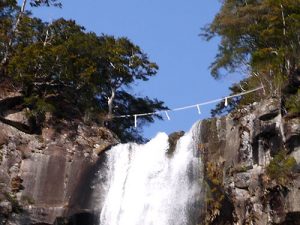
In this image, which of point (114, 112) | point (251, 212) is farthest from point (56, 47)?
point (251, 212)

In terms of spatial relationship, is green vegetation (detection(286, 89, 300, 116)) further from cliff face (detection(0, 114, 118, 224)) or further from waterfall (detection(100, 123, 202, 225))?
cliff face (detection(0, 114, 118, 224))

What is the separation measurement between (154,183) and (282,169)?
545cm

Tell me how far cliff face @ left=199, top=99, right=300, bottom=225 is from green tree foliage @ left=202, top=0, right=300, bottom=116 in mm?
1443

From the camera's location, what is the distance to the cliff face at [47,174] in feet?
69.9

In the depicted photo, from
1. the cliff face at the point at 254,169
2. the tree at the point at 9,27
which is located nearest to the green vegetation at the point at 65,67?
the tree at the point at 9,27

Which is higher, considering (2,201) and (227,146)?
(227,146)

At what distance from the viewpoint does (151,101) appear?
3088 centimetres

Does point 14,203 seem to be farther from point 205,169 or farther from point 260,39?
point 260,39

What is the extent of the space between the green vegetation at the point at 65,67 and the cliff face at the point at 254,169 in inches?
307

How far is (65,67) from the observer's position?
25.0 meters

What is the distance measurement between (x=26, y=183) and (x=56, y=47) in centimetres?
624

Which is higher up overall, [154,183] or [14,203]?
[154,183]

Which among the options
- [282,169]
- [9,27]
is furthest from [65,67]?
[282,169]

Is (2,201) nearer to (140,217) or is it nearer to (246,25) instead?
(140,217)
